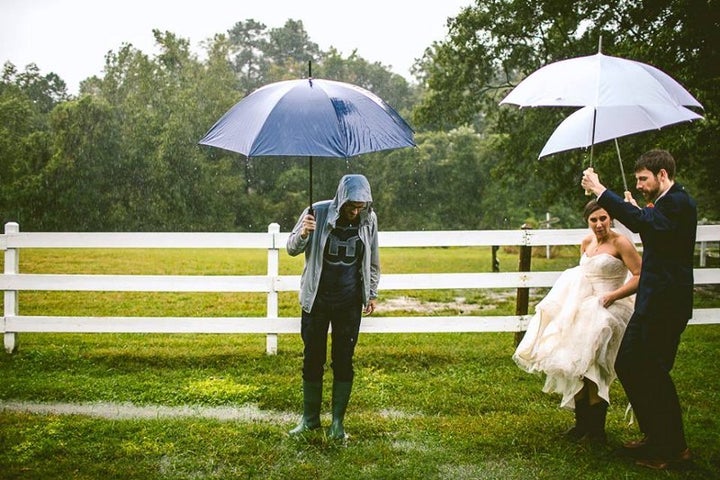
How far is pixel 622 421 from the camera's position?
234 inches

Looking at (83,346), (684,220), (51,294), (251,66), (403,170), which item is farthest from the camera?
(251,66)

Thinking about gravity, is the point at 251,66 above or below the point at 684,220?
above

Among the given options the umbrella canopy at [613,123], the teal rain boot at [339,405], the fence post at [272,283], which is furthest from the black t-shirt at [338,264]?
the fence post at [272,283]

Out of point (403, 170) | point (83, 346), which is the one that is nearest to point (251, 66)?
point (403, 170)

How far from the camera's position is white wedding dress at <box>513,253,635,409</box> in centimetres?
497

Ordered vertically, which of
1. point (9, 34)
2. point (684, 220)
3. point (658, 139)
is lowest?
point (684, 220)

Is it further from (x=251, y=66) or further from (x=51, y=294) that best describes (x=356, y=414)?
(x=251, y=66)

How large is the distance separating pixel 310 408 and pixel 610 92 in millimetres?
3237

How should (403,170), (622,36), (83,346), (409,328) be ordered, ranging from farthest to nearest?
1. (403,170)
2. (622,36)
3. (83,346)
4. (409,328)

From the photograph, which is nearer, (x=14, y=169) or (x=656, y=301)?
(x=656, y=301)

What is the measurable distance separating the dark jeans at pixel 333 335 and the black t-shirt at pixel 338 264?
76mm

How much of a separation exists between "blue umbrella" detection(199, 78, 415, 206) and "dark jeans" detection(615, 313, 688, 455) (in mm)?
2143

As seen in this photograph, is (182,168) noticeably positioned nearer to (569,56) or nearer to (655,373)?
(569,56)

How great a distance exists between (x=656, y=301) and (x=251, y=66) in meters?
70.7
